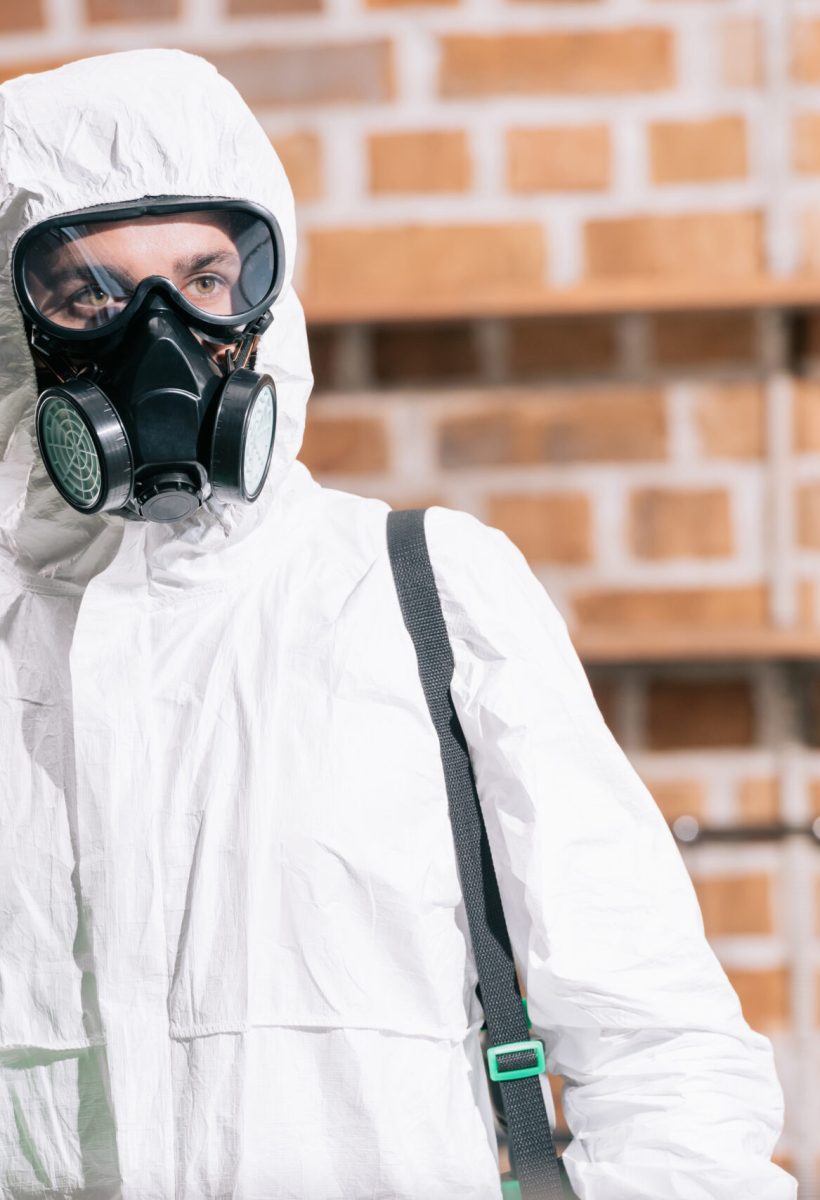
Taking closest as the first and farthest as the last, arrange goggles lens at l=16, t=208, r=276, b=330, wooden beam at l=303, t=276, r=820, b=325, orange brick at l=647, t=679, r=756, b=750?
goggles lens at l=16, t=208, r=276, b=330 < wooden beam at l=303, t=276, r=820, b=325 < orange brick at l=647, t=679, r=756, b=750

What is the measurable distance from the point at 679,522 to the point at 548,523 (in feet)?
0.68

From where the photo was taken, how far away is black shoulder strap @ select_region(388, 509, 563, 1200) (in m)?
0.88

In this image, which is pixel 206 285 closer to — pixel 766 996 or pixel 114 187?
pixel 114 187

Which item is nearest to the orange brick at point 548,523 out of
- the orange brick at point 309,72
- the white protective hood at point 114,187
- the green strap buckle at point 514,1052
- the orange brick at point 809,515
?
the orange brick at point 809,515

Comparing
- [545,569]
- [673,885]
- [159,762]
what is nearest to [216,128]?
[159,762]

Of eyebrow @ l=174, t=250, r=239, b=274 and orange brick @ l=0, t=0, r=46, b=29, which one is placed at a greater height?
orange brick @ l=0, t=0, r=46, b=29

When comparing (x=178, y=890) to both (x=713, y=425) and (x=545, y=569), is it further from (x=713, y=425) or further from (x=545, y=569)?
(x=713, y=425)

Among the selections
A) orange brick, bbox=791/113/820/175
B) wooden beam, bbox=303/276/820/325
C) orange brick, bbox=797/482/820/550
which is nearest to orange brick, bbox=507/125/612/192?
wooden beam, bbox=303/276/820/325

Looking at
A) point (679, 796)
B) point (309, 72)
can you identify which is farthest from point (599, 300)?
point (679, 796)

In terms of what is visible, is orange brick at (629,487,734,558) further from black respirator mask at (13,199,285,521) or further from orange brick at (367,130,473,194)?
black respirator mask at (13,199,285,521)

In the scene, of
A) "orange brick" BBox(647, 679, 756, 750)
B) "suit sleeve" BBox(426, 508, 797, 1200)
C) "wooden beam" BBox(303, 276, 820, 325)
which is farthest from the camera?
"orange brick" BBox(647, 679, 756, 750)

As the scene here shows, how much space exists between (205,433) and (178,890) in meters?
0.37

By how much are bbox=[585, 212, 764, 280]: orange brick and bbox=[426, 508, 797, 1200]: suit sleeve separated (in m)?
1.04

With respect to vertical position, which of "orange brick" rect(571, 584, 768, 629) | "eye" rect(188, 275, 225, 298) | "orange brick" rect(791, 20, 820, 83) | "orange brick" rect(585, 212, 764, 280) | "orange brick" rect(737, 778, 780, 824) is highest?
"orange brick" rect(791, 20, 820, 83)
